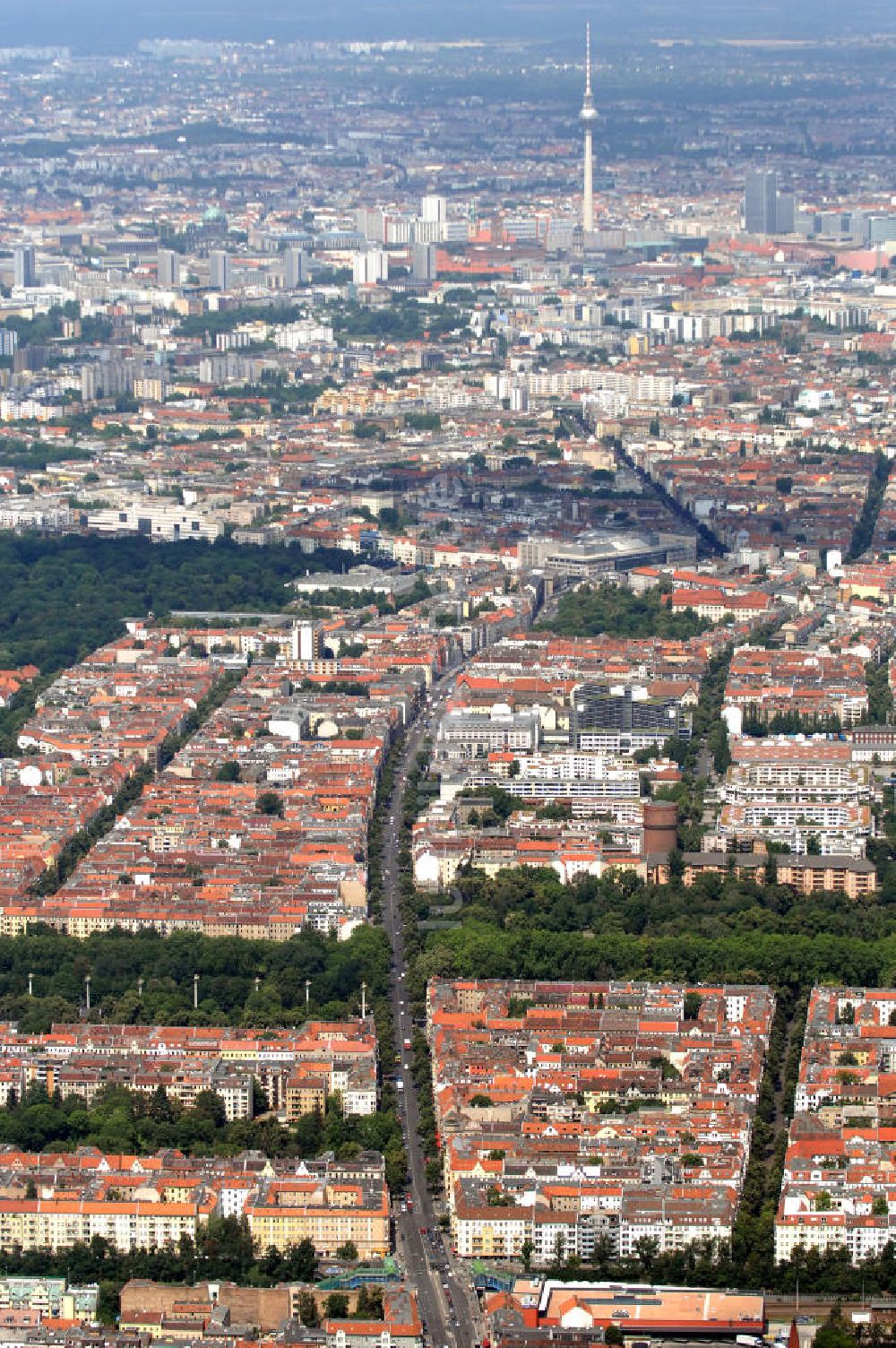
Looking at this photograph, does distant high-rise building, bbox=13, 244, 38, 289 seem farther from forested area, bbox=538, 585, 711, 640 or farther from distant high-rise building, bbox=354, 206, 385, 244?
forested area, bbox=538, 585, 711, 640

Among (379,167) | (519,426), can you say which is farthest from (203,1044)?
(379,167)

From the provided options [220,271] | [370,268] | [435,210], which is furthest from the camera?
[435,210]

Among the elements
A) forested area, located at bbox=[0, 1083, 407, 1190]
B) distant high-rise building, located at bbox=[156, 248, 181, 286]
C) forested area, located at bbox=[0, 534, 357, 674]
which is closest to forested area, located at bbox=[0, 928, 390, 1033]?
forested area, located at bbox=[0, 1083, 407, 1190]

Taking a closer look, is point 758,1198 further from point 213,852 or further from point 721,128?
point 721,128

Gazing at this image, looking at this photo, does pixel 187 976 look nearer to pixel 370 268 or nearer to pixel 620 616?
pixel 620 616

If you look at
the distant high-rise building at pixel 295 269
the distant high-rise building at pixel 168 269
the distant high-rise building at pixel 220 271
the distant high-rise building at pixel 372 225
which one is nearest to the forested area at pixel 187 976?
the distant high-rise building at pixel 220 271

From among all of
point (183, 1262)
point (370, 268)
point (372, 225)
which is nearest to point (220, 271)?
point (370, 268)
